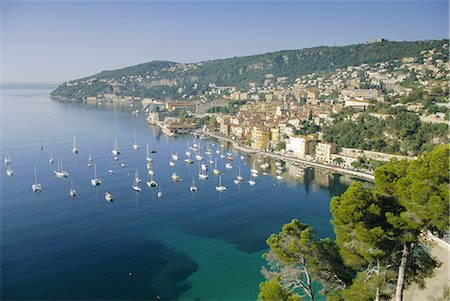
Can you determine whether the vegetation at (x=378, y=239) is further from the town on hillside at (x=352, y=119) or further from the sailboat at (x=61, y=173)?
the sailboat at (x=61, y=173)

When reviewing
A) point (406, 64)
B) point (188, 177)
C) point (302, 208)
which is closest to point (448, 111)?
point (302, 208)

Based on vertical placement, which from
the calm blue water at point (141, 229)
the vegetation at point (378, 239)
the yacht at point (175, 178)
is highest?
the vegetation at point (378, 239)

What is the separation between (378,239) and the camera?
4820mm

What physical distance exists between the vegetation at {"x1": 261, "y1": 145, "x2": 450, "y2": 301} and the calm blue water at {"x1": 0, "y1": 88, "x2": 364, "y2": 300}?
13.8 ft

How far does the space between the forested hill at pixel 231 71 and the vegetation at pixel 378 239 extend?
186 ft

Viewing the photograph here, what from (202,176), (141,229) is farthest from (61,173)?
(141,229)

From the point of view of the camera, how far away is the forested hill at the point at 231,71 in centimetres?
6564

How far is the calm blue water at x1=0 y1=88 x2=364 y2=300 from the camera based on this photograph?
9.70m

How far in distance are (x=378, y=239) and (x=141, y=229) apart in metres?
9.63

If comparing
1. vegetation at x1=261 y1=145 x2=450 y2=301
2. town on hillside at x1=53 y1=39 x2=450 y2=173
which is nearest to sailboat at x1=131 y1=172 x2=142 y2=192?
town on hillside at x1=53 y1=39 x2=450 y2=173

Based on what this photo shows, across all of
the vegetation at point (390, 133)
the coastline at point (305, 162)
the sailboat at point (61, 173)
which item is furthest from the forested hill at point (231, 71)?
the sailboat at point (61, 173)

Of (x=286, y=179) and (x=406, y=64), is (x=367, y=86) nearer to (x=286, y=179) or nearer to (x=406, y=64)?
(x=406, y=64)

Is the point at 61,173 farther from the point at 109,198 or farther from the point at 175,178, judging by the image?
the point at 175,178

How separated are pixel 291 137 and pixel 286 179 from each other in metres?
6.36
